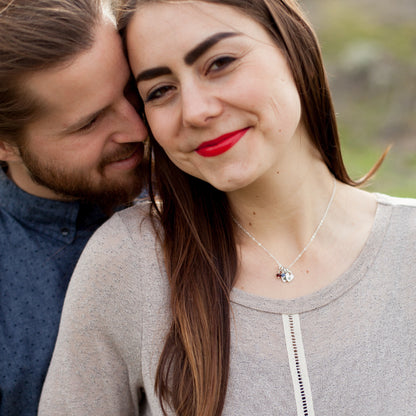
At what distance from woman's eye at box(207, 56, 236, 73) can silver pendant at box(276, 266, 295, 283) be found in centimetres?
70

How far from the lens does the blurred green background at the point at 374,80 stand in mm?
6691

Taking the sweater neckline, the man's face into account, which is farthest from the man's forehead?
the sweater neckline

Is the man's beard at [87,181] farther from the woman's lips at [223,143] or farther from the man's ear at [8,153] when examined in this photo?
the woman's lips at [223,143]

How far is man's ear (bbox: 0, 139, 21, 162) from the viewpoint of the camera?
2.37 metres

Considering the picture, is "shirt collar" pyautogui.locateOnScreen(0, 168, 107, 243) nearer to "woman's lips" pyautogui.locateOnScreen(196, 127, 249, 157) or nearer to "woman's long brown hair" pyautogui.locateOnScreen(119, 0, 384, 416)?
"woman's long brown hair" pyautogui.locateOnScreen(119, 0, 384, 416)

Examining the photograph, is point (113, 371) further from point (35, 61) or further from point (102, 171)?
point (35, 61)

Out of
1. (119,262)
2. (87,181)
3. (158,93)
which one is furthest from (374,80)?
(119,262)

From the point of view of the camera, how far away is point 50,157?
2.30m

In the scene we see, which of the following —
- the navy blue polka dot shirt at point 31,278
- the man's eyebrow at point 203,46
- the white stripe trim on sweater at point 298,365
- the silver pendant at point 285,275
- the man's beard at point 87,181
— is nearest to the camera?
the man's eyebrow at point 203,46

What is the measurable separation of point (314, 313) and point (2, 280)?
1187 mm

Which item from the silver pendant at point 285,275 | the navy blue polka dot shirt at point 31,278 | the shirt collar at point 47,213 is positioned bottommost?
the navy blue polka dot shirt at point 31,278

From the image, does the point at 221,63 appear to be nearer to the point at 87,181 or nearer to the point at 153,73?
the point at 153,73

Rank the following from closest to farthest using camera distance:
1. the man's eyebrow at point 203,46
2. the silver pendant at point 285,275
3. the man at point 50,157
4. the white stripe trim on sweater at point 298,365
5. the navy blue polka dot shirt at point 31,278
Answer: the man's eyebrow at point 203,46
the white stripe trim on sweater at point 298,365
the silver pendant at point 285,275
the man at point 50,157
the navy blue polka dot shirt at point 31,278

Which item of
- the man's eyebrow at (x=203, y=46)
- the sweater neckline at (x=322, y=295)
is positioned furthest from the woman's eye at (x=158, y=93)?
the sweater neckline at (x=322, y=295)
